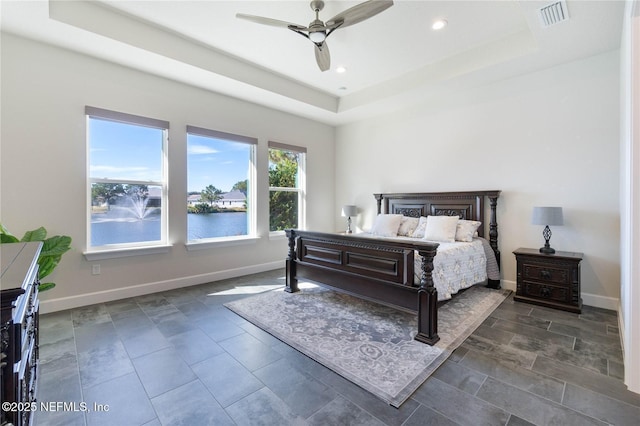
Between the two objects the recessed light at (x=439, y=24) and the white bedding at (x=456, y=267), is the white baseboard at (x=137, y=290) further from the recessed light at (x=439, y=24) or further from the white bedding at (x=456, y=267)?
the recessed light at (x=439, y=24)

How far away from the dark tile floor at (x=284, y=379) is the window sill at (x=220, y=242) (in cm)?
137

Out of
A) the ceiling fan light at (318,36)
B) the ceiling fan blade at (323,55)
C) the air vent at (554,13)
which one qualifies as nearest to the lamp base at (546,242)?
the air vent at (554,13)

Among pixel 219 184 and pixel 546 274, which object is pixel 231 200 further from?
pixel 546 274

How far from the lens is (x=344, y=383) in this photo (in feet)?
6.45

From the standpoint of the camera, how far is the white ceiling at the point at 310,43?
9.21ft

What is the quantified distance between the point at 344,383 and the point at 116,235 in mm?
3337

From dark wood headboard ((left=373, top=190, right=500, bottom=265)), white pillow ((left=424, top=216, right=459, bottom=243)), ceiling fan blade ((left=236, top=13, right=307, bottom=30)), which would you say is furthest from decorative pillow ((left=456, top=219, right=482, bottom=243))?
ceiling fan blade ((left=236, top=13, right=307, bottom=30))

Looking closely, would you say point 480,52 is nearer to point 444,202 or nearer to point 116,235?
point 444,202

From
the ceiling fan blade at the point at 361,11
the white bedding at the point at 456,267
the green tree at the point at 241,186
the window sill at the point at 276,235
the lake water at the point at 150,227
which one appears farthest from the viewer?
the window sill at the point at 276,235

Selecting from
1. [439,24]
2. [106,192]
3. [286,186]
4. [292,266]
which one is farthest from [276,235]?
[439,24]

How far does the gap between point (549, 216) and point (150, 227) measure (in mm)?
4979

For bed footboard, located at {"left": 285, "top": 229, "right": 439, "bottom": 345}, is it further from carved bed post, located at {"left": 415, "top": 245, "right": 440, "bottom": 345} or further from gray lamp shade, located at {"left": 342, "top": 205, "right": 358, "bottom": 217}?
gray lamp shade, located at {"left": 342, "top": 205, "right": 358, "bottom": 217}

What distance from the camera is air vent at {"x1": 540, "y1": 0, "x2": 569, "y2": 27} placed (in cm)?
250

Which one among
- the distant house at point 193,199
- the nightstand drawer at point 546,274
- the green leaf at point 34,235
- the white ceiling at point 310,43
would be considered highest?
the white ceiling at point 310,43
